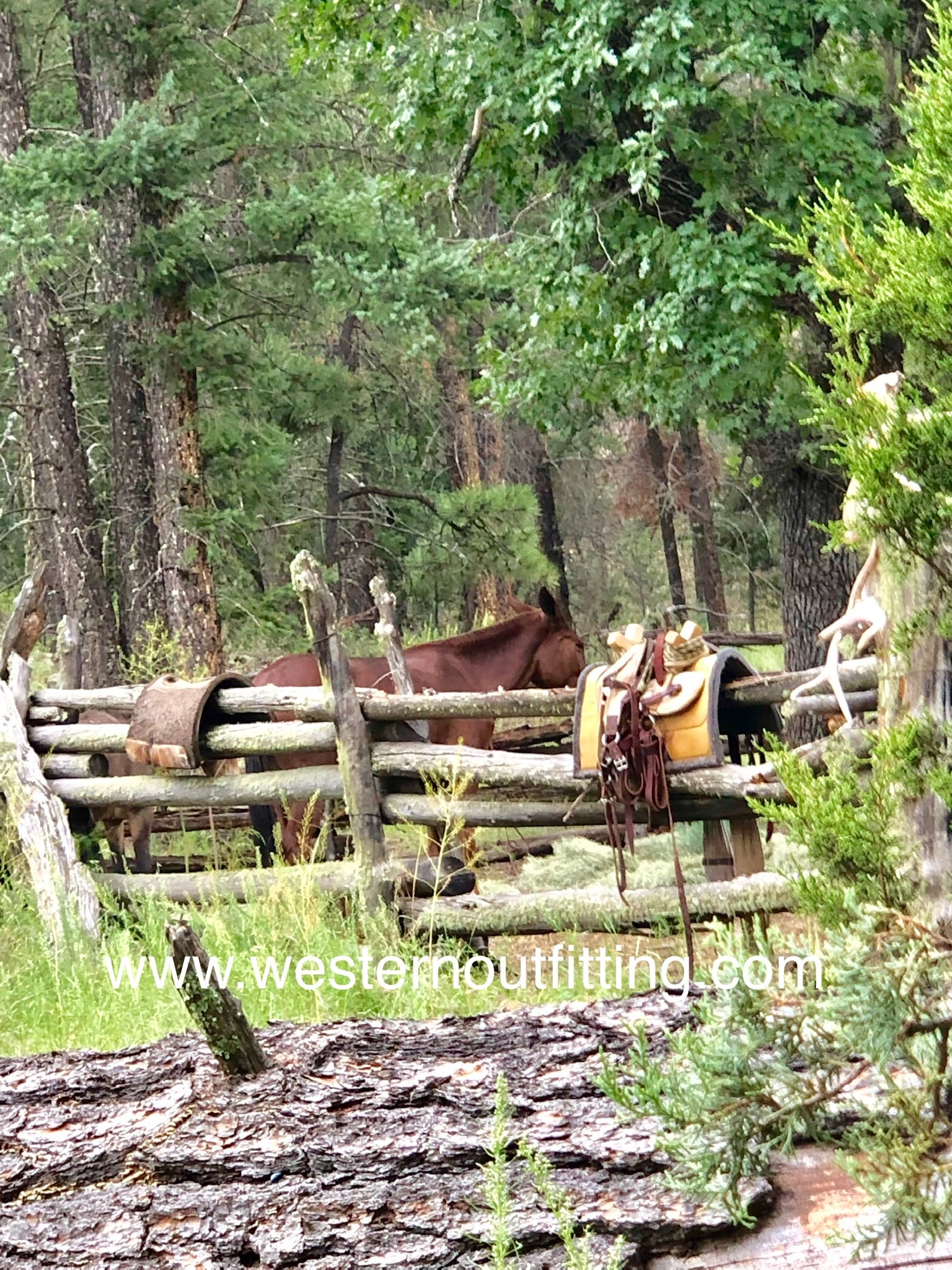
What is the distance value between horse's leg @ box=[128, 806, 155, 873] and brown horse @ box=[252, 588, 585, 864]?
1.05m

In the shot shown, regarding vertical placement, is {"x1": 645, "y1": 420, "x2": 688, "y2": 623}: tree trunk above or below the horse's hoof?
above

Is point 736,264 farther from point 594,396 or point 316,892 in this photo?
point 316,892

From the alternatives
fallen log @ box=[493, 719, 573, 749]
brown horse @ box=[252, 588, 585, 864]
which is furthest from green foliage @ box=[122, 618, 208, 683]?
fallen log @ box=[493, 719, 573, 749]

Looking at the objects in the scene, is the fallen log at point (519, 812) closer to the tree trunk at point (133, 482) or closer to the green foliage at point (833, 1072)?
the green foliage at point (833, 1072)

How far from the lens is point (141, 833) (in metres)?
8.56

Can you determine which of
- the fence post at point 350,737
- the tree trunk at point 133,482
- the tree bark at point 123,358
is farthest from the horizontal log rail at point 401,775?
the tree trunk at point 133,482

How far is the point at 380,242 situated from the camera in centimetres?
1212

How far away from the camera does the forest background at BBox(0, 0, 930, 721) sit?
906cm

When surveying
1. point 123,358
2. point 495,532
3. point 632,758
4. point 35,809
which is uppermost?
point 123,358

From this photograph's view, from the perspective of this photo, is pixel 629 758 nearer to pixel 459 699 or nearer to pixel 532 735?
pixel 459 699

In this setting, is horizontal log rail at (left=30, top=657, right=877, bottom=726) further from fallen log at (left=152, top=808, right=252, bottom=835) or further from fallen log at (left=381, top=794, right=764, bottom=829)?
fallen log at (left=152, top=808, right=252, bottom=835)

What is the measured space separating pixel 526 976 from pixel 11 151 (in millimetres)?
11102

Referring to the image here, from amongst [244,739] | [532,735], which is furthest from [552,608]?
[244,739]

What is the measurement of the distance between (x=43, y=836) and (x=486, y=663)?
3482 mm
